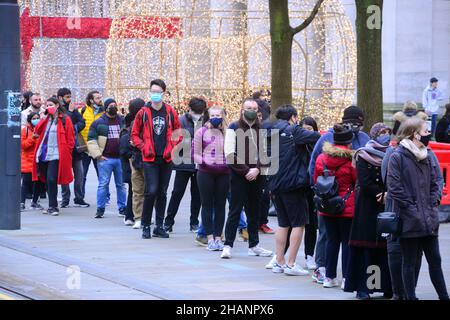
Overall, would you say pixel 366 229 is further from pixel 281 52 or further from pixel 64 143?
pixel 281 52

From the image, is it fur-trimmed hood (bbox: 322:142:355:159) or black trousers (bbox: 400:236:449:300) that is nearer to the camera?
black trousers (bbox: 400:236:449:300)

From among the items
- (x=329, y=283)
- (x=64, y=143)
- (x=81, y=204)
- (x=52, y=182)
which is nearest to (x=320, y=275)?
(x=329, y=283)

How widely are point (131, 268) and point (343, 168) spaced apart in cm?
257

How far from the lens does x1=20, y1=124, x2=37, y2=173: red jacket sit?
18.4 meters

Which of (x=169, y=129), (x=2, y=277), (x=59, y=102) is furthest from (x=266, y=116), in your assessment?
(x=2, y=277)

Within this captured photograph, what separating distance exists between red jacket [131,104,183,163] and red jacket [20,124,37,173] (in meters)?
4.20

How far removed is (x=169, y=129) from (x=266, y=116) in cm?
155

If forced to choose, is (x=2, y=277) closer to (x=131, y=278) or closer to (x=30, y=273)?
(x=30, y=273)

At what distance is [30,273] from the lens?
11.6 metres

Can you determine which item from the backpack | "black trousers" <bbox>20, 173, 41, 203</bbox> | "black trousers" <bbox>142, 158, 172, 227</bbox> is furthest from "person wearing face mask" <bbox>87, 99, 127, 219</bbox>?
the backpack

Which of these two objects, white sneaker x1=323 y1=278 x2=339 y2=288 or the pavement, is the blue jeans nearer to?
the pavement

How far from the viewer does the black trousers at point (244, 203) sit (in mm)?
12914

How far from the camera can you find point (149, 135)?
1440cm

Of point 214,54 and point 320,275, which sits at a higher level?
point 214,54
